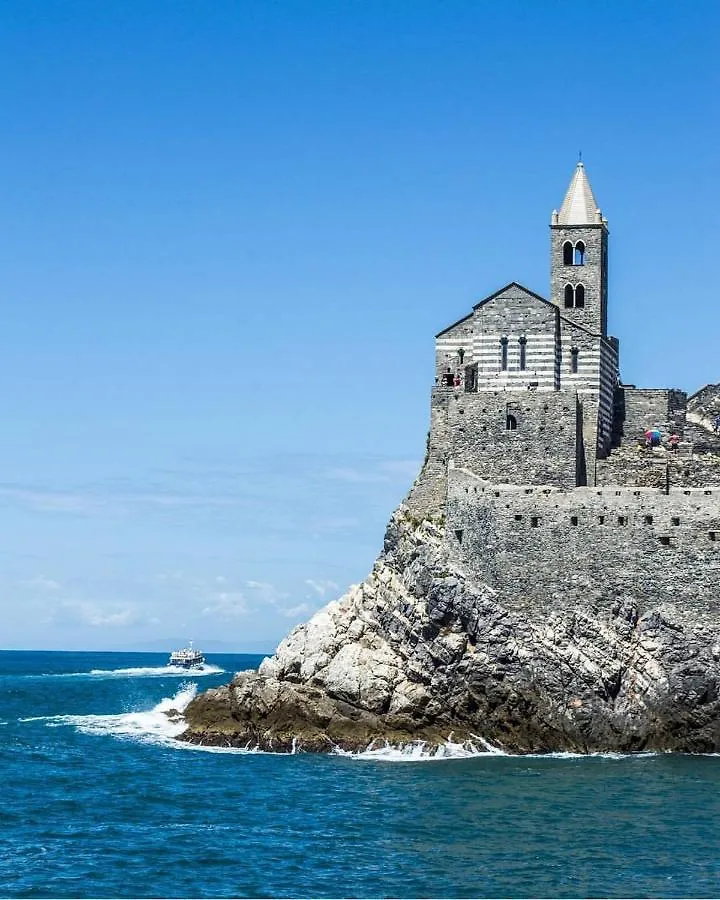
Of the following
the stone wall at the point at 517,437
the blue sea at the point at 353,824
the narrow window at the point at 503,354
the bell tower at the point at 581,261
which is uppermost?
the bell tower at the point at 581,261

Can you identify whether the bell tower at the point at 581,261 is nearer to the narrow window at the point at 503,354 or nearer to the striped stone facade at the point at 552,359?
the striped stone facade at the point at 552,359

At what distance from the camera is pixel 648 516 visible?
72500 mm

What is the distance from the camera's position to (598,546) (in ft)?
239

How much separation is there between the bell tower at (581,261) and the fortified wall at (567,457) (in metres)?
0.05

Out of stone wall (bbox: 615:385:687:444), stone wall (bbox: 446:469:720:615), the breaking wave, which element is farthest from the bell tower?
the breaking wave

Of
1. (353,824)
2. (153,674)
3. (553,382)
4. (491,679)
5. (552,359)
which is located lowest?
(353,824)

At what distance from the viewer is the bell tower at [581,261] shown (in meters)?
82.5

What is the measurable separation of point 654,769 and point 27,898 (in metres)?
30.6

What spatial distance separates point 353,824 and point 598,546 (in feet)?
78.2

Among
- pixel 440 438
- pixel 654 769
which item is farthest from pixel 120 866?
pixel 440 438

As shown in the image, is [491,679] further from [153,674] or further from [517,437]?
[153,674]

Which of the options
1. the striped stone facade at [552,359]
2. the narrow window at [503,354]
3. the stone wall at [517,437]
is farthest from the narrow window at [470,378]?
the stone wall at [517,437]

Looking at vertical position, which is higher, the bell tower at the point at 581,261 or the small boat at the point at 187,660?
the bell tower at the point at 581,261

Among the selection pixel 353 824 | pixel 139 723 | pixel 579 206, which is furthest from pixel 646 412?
pixel 353 824
